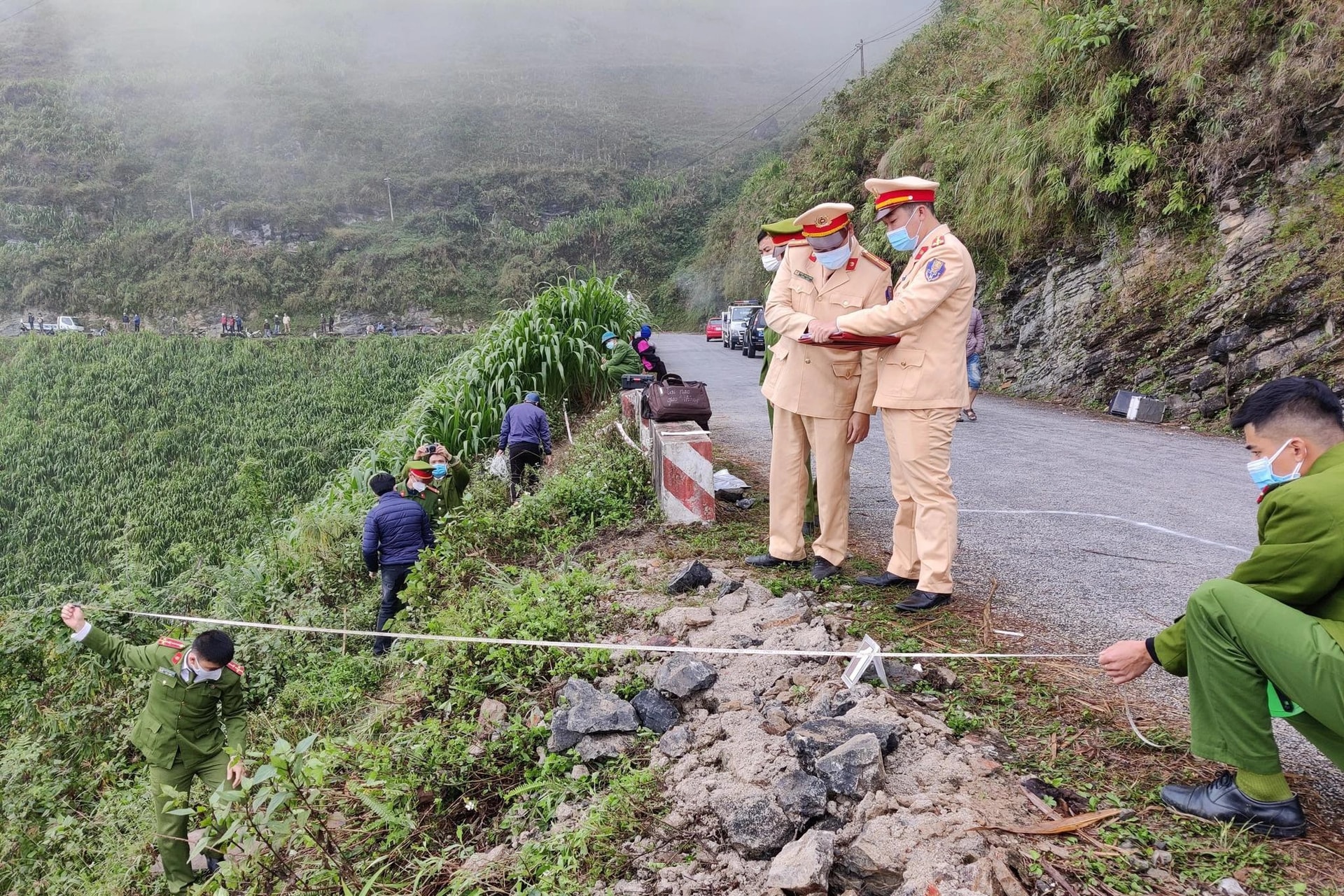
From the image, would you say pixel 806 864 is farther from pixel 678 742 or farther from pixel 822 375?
pixel 822 375

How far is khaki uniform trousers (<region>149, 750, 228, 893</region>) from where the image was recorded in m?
3.87

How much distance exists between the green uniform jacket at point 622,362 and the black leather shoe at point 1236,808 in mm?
8782

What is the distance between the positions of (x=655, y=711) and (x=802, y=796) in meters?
0.79

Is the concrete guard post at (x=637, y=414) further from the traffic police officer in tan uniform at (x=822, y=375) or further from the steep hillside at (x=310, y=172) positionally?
the steep hillside at (x=310, y=172)

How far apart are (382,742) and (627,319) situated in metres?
9.13

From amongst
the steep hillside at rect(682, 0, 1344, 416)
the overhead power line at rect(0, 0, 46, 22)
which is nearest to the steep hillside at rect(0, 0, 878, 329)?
the overhead power line at rect(0, 0, 46, 22)

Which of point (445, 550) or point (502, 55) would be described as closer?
point (445, 550)

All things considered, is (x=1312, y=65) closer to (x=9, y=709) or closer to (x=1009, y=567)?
(x=1009, y=567)

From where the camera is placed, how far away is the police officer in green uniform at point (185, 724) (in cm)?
397

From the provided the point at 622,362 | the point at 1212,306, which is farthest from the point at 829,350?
the point at 1212,306

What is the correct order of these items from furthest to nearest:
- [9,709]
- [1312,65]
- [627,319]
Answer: [627,319] < [1312,65] < [9,709]

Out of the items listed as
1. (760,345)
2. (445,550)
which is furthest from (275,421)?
(445,550)

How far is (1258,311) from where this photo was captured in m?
8.80

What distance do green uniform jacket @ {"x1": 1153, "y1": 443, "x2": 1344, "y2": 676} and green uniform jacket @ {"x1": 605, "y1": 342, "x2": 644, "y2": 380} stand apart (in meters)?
8.82
